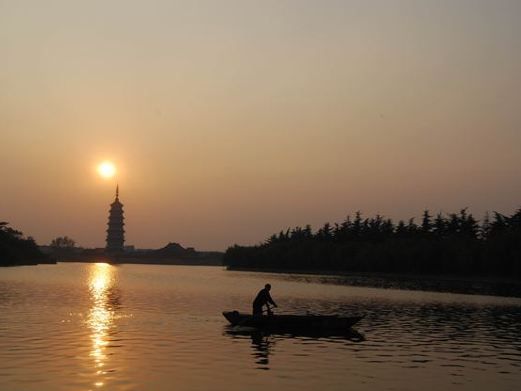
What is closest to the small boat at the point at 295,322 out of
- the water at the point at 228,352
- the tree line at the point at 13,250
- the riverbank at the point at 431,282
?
the water at the point at 228,352

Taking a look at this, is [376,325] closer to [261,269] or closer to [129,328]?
[129,328]

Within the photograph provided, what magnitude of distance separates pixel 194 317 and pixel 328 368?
1927 cm

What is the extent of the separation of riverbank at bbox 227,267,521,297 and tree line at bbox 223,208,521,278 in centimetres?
115

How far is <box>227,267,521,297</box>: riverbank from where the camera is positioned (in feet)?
300

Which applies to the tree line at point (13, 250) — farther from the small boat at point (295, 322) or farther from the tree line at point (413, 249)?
the small boat at point (295, 322)

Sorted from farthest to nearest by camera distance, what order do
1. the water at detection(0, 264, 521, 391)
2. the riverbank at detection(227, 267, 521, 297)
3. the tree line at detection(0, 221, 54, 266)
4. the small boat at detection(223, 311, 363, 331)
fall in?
the tree line at detection(0, 221, 54, 266) < the riverbank at detection(227, 267, 521, 297) < the small boat at detection(223, 311, 363, 331) < the water at detection(0, 264, 521, 391)

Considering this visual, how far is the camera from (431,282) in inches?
4668

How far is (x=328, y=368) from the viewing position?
25.1 meters

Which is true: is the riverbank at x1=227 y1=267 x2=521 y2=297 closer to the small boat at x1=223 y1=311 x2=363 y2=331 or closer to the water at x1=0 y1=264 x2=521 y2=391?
the water at x1=0 y1=264 x2=521 y2=391

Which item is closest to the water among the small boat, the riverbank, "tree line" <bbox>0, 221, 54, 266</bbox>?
the small boat

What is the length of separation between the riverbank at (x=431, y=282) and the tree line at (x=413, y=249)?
1.15 meters

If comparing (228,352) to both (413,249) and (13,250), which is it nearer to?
(413,249)

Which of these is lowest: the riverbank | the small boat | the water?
the water

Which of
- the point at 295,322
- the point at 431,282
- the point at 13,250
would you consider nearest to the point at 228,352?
the point at 295,322
